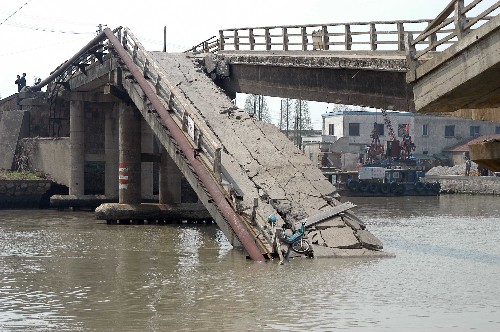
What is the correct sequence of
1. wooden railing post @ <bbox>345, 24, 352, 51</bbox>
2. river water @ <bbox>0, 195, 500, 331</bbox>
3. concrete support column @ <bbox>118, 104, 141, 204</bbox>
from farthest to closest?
1. concrete support column @ <bbox>118, 104, 141, 204</bbox>
2. wooden railing post @ <bbox>345, 24, 352, 51</bbox>
3. river water @ <bbox>0, 195, 500, 331</bbox>

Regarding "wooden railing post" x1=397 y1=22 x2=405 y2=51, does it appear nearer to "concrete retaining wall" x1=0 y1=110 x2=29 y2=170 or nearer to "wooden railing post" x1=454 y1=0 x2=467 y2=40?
"wooden railing post" x1=454 y1=0 x2=467 y2=40

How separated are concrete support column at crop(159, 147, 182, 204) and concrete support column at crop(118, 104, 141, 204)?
113cm

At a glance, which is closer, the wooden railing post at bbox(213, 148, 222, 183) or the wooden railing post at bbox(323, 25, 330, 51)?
the wooden railing post at bbox(213, 148, 222, 183)

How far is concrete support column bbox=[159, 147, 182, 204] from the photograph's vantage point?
45469 millimetres

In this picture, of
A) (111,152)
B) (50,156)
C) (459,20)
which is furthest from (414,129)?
(459,20)

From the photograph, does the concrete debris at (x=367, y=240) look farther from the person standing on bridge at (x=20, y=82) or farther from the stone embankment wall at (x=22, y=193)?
the person standing on bridge at (x=20, y=82)

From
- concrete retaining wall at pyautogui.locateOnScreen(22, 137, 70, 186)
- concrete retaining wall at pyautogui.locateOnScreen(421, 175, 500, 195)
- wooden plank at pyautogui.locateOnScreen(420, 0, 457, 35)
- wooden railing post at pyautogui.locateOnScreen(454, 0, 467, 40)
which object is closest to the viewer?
wooden railing post at pyautogui.locateOnScreen(454, 0, 467, 40)

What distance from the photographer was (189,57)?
155 ft

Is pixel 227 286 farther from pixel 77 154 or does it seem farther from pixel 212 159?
pixel 77 154

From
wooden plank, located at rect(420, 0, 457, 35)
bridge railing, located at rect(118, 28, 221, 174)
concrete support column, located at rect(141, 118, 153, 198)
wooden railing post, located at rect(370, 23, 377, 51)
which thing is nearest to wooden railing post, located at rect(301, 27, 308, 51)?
bridge railing, located at rect(118, 28, 221, 174)

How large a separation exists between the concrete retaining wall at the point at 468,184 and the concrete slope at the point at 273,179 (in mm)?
55476

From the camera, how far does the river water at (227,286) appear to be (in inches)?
779

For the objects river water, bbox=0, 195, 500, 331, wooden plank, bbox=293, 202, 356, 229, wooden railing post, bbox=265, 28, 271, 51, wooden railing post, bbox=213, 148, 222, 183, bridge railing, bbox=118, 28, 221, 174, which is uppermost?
wooden railing post, bbox=265, 28, 271, 51

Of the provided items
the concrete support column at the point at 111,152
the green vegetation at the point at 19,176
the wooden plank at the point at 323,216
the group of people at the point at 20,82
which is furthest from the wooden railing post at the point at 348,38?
the group of people at the point at 20,82
